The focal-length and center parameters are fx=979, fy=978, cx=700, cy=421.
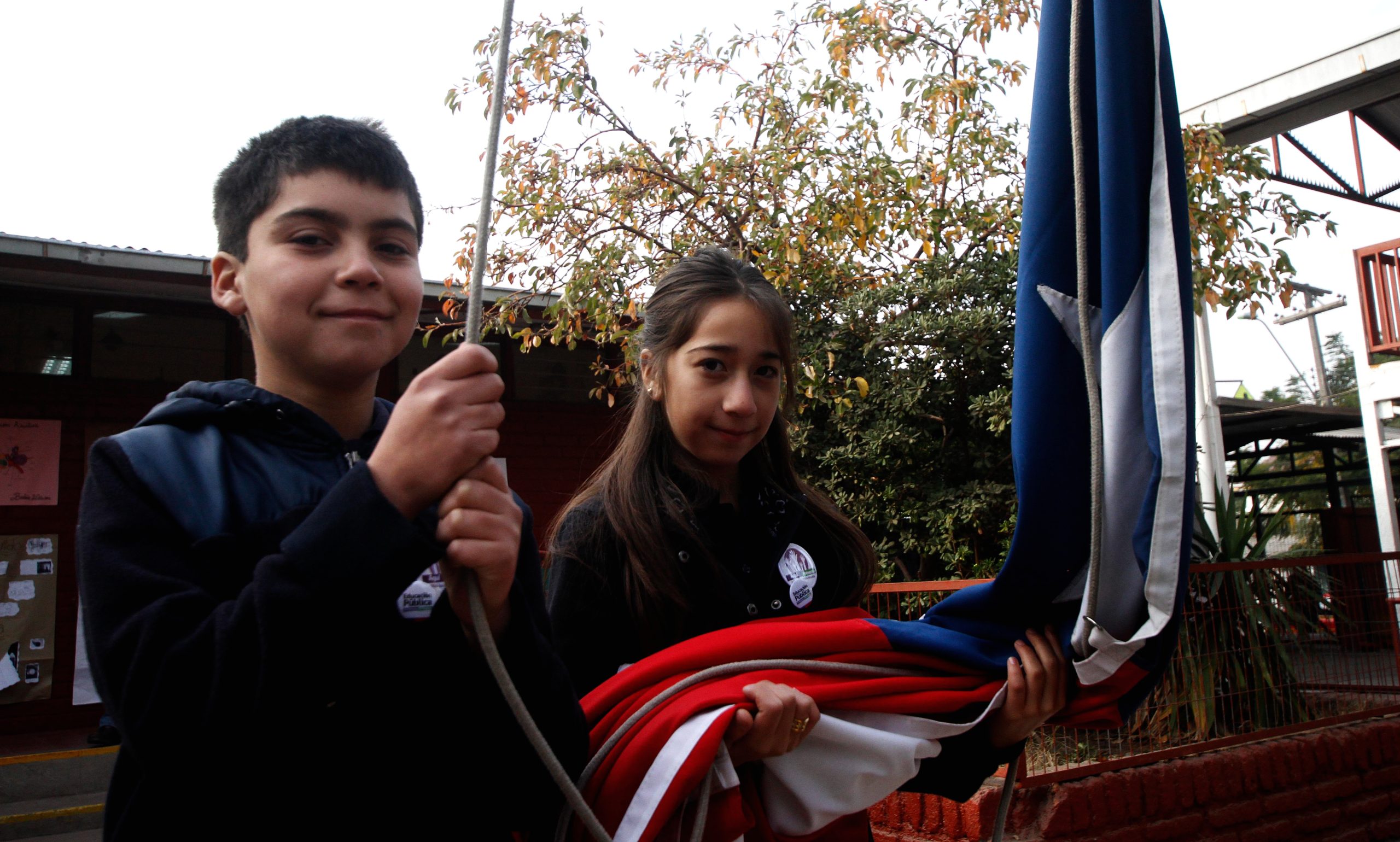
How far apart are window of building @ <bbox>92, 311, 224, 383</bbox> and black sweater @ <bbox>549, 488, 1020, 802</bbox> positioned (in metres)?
7.41

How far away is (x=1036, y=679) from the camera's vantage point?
4.99ft

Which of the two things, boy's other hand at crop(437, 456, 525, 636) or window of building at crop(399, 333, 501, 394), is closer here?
boy's other hand at crop(437, 456, 525, 636)

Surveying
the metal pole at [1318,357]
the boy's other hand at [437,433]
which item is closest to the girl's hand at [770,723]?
the boy's other hand at [437,433]

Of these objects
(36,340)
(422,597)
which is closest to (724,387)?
(422,597)

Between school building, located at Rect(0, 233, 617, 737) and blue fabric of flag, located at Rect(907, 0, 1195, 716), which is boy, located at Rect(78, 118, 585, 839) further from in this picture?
school building, located at Rect(0, 233, 617, 737)

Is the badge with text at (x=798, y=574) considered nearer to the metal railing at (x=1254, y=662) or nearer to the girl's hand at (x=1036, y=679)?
the girl's hand at (x=1036, y=679)

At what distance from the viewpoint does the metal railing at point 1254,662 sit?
457cm

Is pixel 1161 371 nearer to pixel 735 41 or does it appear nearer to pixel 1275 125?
pixel 735 41

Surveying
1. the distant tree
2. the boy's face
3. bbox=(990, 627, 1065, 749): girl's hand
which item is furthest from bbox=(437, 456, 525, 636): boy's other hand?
the distant tree

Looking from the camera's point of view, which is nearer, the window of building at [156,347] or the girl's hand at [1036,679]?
the girl's hand at [1036,679]

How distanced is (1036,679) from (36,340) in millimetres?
8780

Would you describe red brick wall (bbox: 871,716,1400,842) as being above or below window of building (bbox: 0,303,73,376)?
below

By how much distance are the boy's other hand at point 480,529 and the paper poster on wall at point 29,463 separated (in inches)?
333

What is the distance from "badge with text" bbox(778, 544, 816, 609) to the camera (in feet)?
6.12
